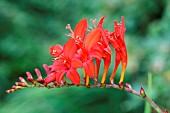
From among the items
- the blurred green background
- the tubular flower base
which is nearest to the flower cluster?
the tubular flower base

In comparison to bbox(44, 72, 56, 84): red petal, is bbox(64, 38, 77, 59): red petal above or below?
above

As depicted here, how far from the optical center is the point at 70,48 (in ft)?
4.00

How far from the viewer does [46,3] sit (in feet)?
13.7

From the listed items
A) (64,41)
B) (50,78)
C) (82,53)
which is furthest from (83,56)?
(64,41)

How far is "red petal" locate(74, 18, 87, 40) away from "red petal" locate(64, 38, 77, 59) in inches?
2.4

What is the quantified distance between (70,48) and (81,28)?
0.28 feet

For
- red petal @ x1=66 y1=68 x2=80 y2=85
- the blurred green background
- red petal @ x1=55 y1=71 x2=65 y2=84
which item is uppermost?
the blurred green background

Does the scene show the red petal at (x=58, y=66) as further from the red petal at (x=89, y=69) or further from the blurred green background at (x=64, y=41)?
the blurred green background at (x=64, y=41)

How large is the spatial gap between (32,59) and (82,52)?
2.51 metres

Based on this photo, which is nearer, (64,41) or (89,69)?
(89,69)

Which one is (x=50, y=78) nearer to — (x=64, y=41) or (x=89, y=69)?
(x=89, y=69)

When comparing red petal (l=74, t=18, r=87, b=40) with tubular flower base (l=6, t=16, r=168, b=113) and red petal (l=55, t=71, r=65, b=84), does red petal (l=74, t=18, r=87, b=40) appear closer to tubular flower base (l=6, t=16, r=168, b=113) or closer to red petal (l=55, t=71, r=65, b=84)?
tubular flower base (l=6, t=16, r=168, b=113)

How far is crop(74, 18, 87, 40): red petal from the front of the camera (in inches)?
49.6

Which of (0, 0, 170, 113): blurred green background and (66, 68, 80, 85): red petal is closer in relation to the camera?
(66, 68, 80, 85): red petal
